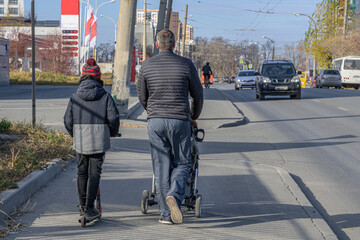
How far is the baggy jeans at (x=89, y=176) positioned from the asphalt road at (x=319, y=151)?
2392 millimetres

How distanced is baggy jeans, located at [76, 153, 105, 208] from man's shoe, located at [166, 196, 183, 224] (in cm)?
79

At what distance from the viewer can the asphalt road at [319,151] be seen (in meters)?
6.67

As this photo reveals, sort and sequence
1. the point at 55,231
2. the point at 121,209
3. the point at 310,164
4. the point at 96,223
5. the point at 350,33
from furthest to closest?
the point at 350,33 → the point at 310,164 → the point at 121,209 → the point at 96,223 → the point at 55,231

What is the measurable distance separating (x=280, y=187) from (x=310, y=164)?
2.61 meters

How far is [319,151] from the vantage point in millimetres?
11242

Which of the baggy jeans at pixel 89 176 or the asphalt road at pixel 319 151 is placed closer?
the baggy jeans at pixel 89 176

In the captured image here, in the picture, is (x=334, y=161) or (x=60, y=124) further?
(x=60, y=124)

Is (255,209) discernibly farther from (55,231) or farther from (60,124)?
(60,124)

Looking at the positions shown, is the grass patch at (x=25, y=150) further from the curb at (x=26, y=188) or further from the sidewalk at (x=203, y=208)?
the sidewalk at (x=203, y=208)

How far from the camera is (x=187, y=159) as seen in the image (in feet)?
17.1

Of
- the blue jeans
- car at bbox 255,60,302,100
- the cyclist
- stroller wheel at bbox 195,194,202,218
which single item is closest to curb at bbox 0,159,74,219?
the blue jeans

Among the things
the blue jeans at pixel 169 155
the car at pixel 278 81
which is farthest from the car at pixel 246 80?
the blue jeans at pixel 169 155

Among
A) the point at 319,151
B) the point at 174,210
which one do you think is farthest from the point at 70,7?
the point at 174,210

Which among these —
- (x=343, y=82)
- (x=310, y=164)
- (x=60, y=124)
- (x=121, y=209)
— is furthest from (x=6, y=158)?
(x=343, y=82)
